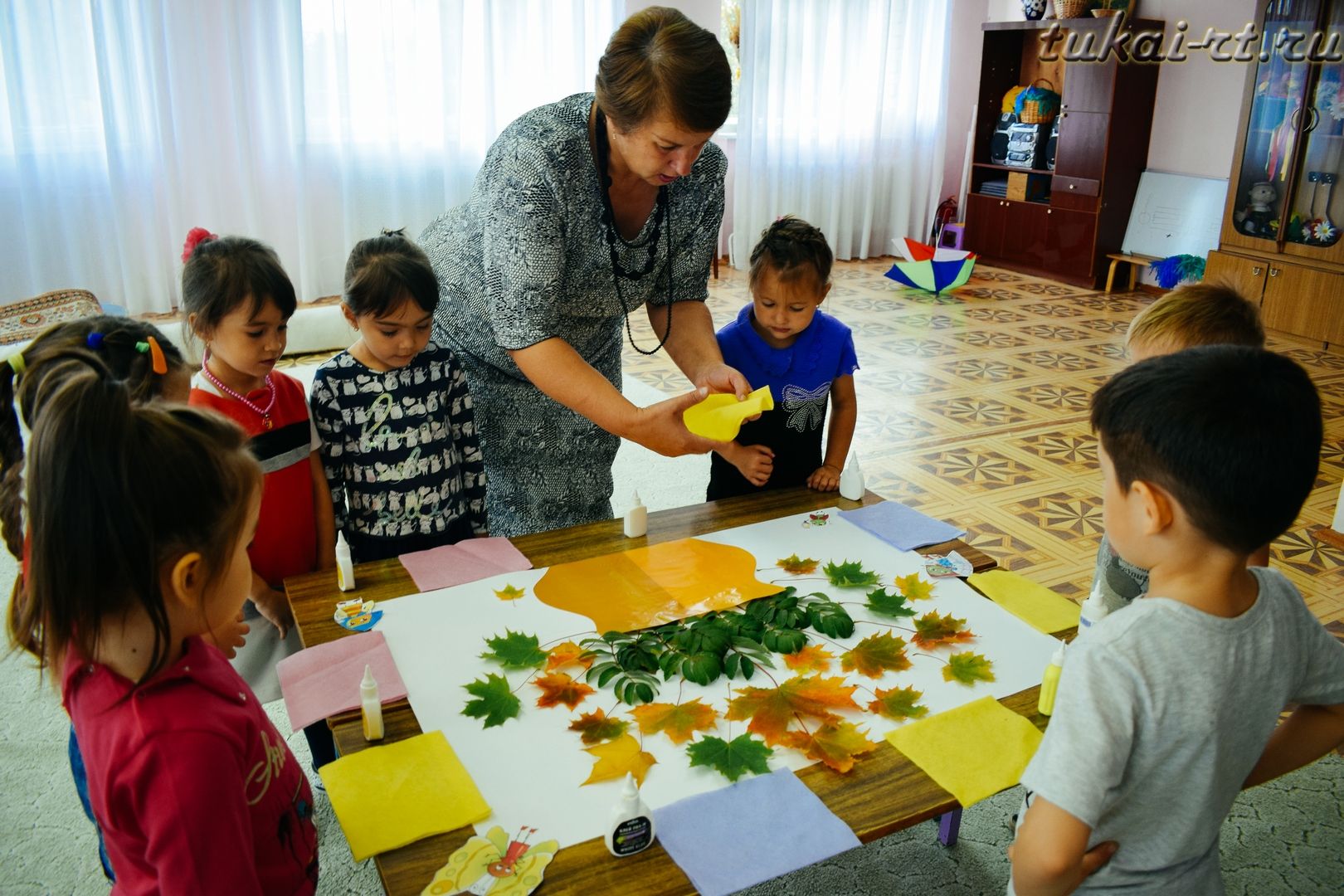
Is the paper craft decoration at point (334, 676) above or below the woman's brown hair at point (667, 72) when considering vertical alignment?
below

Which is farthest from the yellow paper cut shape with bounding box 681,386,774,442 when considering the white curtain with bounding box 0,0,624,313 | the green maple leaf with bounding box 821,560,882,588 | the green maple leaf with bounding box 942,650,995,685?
the white curtain with bounding box 0,0,624,313

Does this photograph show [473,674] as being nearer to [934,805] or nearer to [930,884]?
[934,805]

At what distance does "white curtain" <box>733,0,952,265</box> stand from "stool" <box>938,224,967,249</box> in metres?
0.19

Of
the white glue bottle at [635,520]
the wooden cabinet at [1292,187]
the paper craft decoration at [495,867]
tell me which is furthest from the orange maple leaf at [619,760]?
the wooden cabinet at [1292,187]

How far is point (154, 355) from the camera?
1355 mm

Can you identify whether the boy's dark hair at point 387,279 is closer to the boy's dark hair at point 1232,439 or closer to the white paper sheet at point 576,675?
the white paper sheet at point 576,675

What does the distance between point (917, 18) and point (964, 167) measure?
3.86 ft

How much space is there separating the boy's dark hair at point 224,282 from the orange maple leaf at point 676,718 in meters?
0.91

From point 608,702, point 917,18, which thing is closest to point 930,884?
point 608,702

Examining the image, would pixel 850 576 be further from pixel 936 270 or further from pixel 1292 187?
pixel 936 270

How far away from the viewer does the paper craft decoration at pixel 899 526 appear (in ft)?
5.90

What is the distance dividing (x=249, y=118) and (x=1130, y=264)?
18.1 feet

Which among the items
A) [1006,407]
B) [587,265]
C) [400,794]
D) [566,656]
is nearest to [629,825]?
[400,794]

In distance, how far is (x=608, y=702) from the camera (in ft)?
4.33
